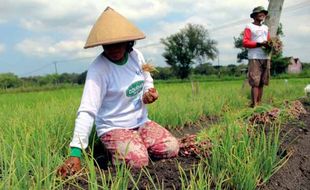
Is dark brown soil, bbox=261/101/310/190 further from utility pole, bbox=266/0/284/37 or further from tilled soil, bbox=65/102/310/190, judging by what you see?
utility pole, bbox=266/0/284/37

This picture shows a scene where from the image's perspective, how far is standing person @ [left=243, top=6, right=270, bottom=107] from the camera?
578cm

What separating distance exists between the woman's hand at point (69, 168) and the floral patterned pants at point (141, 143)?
42 cm

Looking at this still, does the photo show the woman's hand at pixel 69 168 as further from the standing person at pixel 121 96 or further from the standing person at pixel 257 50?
the standing person at pixel 257 50

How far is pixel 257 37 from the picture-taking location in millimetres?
5875

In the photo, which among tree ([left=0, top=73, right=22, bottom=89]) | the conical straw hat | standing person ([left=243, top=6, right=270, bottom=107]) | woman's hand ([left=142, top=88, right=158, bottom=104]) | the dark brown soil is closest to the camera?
the dark brown soil

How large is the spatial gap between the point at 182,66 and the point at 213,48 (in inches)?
321

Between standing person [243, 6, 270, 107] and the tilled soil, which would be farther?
standing person [243, 6, 270, 107]

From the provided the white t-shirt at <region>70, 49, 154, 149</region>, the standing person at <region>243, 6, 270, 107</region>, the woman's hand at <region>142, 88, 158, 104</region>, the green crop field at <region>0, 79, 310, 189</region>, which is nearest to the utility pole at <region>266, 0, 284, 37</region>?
the standing person at <region>243, 6, 270, 107</region>

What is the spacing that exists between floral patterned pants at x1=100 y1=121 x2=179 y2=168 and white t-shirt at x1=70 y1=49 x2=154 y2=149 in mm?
66

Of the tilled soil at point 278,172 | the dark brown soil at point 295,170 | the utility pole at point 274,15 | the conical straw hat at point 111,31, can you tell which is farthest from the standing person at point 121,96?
the utility pole at point 274,15

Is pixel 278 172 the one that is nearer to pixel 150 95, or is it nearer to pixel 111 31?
pixel 150 95

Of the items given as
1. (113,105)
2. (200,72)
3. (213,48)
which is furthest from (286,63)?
(113,105)

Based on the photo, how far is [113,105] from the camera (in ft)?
9.18

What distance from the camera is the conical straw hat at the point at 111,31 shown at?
2.57 meters
